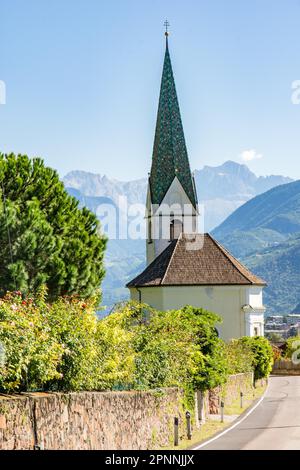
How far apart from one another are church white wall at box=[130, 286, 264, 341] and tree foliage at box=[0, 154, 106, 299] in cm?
1590

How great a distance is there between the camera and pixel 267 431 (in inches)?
958

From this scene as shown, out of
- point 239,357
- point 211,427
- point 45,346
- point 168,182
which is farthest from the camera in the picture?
point 168,182

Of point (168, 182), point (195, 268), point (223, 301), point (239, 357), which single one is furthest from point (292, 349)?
point (239, 357)

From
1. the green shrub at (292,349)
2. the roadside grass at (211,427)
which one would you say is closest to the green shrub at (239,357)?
the roadside grass at (211,427)

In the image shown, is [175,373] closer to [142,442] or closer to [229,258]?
[142,442]

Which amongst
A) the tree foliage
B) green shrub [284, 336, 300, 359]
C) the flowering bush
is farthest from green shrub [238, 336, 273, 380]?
the flowering bush

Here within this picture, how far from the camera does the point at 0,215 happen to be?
3531cm

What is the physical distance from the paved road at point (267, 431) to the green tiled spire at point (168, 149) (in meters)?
41.4

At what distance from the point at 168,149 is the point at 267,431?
56.8 metres

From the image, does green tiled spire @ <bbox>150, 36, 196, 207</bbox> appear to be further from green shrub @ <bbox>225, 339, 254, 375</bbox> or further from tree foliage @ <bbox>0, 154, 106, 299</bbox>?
tree foliage @ <bbox>0, 154, 106, 299</bbox>

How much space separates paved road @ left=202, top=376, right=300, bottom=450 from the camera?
2002cm

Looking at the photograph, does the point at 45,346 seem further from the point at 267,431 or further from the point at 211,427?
the point at 211,427

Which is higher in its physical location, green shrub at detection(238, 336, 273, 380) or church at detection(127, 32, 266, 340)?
church at detection(127, 32, 266, 340)
